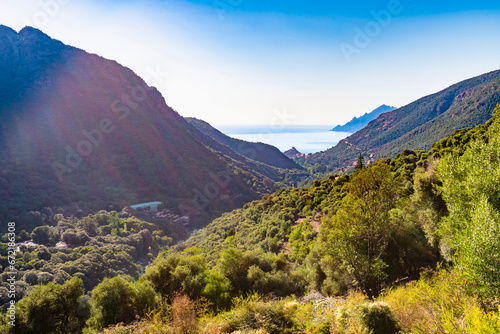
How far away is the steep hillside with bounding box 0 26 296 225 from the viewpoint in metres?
68.9

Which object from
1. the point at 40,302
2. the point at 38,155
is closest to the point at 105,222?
the point at 38,155

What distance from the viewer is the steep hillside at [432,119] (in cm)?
10856

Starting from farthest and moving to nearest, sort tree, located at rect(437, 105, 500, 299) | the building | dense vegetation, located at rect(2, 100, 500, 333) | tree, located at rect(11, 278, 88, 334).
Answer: the building → tree, located at rect(11, 278, 88, 334) → dense vegetation, located at rect(2, 100, 500, 333) → tree, located at rect(437, 105, 500, 299)

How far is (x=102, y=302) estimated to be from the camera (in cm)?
991

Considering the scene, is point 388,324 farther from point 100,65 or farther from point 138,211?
point 100,65

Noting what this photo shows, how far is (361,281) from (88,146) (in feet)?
346

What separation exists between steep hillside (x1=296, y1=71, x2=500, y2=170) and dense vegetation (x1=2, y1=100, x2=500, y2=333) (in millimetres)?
115889

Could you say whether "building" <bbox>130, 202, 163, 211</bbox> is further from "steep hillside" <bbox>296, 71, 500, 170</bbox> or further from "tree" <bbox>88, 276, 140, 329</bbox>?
"steep hillside" <bbox>296, 71, 500, 170</bbox>

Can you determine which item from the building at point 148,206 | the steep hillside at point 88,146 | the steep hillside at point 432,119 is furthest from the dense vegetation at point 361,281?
the steep hillside at point 432,119

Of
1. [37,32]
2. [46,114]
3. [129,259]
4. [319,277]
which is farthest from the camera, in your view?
[37,32]

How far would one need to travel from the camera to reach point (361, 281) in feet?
35.6

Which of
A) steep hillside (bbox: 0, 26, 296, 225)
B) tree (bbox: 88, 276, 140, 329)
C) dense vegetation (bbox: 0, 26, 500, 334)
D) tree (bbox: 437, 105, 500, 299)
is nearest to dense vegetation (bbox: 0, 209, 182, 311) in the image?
dense vegetation (bbox: 0, 26, 500, 334)

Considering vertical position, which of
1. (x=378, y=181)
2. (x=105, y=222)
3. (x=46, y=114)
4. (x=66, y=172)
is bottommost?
(x=105, y=222)

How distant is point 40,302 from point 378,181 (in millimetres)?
15867
